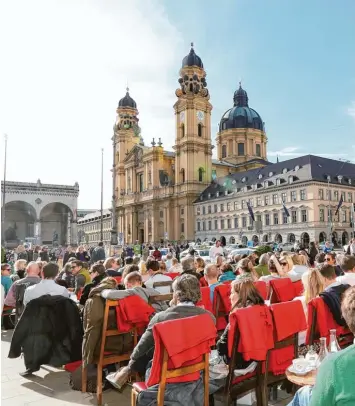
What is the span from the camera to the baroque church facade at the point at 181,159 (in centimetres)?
6944

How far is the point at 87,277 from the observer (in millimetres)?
9305

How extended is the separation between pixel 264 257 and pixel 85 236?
113537 millimetres

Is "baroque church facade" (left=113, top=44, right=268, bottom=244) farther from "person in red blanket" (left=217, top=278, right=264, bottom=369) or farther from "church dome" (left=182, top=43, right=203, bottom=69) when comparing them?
"person in red blanket" (left=217, top=278, right=264, bottom=369)

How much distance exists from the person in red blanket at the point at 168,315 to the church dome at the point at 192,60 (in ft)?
240

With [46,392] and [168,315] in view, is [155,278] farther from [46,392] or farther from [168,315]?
[168,315]

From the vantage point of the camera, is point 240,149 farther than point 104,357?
Yes

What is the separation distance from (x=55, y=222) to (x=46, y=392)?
7686 cm

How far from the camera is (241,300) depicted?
451 cm

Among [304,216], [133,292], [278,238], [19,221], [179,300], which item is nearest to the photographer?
[179,300]

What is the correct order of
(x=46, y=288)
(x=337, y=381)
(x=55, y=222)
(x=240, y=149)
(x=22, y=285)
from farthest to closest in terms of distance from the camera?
(x=240, y=149) → (x=55, y=222) → (x=22, y=285) → (x=46, y=288) → (x=337, y=381)

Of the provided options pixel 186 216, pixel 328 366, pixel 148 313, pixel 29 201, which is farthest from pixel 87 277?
pixel 29 201

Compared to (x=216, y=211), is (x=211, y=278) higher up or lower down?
lower down

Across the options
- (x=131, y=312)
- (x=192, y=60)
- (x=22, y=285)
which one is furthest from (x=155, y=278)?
(x=192, y=60)

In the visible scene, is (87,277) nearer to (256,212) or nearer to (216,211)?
(256,212)
